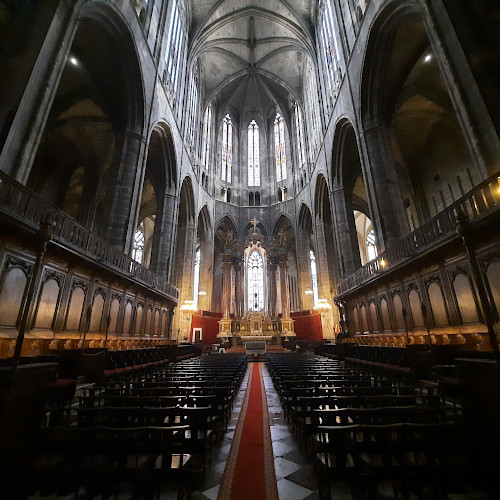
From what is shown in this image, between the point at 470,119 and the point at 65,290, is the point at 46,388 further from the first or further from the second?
the point at 470,119

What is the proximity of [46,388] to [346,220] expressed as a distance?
53.5ft

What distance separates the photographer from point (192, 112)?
22.1 metres

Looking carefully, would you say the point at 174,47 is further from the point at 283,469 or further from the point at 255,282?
the point at 283,469

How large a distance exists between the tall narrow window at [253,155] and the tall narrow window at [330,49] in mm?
11937

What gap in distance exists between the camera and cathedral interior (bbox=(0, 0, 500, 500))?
5.77m

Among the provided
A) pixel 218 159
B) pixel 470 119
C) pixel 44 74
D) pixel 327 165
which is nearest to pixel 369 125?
pixel 327 165

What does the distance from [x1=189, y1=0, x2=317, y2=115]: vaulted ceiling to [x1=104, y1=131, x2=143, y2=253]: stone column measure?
529 inches

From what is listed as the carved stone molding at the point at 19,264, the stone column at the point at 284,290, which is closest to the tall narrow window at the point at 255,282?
the stone column at the point at 284,290

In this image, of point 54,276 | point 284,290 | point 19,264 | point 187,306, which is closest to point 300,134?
point 284,290

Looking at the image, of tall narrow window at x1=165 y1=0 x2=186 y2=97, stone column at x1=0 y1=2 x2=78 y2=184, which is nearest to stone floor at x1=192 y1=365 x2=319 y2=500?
stone column at x1=0 y1=2 x2=78 y2=184

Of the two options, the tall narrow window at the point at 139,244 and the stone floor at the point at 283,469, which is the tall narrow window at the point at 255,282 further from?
the stone floor at the point at 283,469

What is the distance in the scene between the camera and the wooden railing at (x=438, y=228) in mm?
5645

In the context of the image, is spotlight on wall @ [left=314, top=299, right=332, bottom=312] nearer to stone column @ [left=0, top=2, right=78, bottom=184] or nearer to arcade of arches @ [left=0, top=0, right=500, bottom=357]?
arcade of arches @ [left=0, top=0, right=500, bottom=357]

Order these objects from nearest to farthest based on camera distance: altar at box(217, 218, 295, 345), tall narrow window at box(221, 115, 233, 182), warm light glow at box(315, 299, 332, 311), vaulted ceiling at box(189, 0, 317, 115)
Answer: warm light glow at box(315, 299, 332, 311), altar at box(217, 218, 295, 345), vaulted ceiling at box(189, 0, 317, 115), tall narrow window at box(221, 115, 233, 182)
